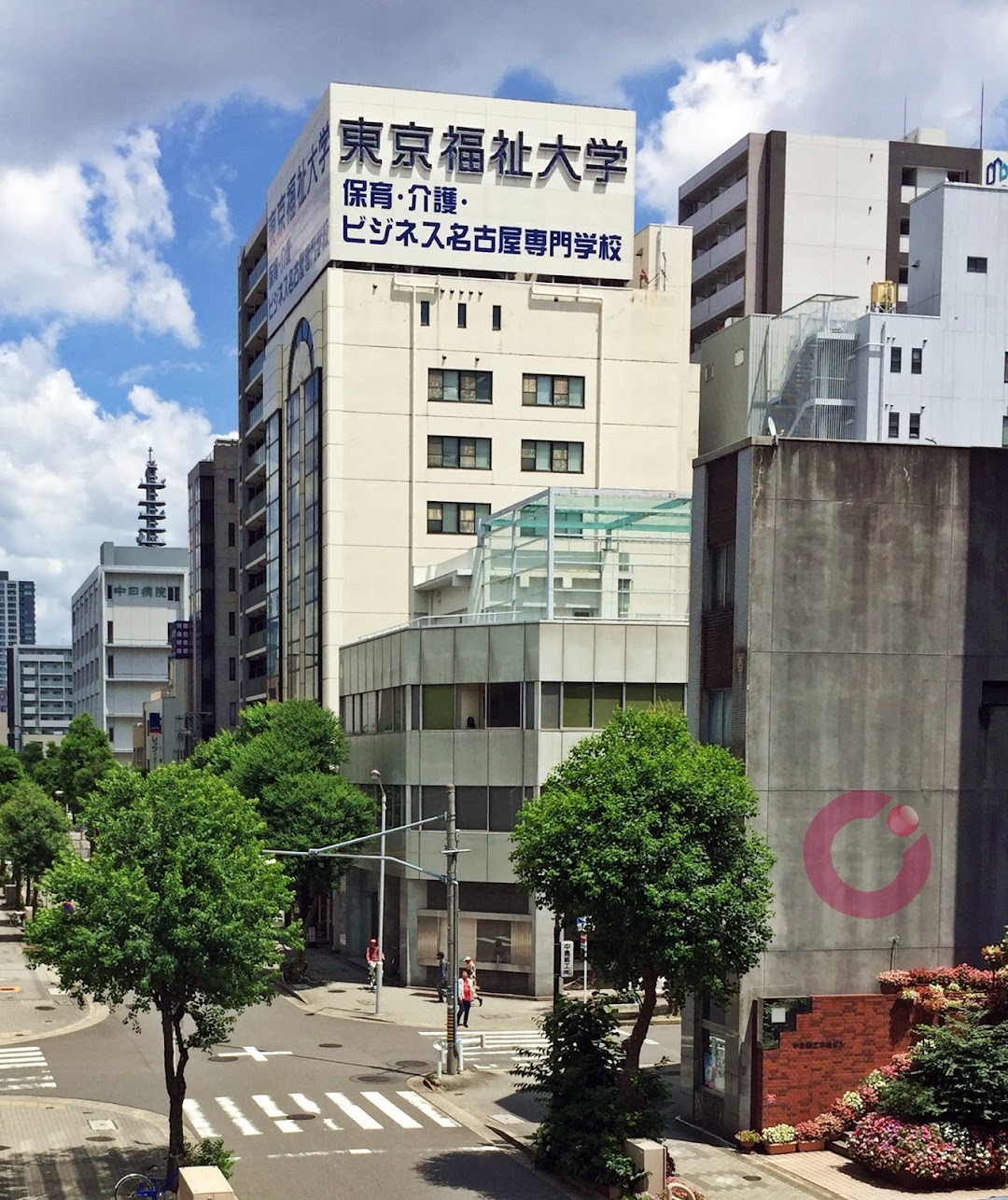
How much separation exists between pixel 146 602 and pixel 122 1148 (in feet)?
546

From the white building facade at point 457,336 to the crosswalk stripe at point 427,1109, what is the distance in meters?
35.5

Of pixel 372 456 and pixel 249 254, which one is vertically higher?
pixel 249 254

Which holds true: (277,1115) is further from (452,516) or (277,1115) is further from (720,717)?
(452,516)

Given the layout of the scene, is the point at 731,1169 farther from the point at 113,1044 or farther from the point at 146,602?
the point at 146,602

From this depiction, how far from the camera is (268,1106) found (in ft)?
121

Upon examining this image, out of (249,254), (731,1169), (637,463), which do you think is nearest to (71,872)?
(731,1169)

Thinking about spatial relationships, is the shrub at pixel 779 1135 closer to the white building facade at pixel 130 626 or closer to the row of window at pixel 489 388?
the row of window at pixel 489 388

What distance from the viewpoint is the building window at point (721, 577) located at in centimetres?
3397

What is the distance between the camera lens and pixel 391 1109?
36.9 m

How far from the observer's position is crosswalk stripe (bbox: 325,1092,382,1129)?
1385 inches

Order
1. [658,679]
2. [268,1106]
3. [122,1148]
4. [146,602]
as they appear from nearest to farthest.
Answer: [122,1148], [268,1106], [658,679], [146,602]

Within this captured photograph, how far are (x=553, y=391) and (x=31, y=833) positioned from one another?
33.8 metres

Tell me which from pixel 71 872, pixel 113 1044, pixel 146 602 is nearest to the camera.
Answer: pixel 71 872

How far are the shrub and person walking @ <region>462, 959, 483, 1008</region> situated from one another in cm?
2029
